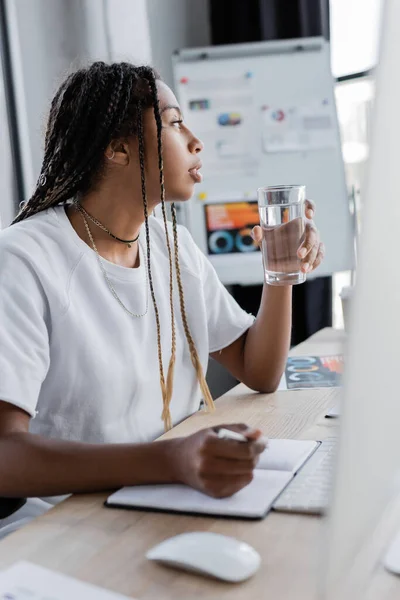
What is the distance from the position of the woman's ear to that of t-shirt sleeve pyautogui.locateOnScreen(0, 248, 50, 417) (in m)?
0.30

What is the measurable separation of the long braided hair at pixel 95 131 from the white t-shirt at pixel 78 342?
0.04 metres

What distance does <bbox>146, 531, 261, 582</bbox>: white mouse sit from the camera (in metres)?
0.65

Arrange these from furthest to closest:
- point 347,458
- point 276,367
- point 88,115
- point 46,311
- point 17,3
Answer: point 17,3 → point 276,367 → point 88,115 → point 46,311 → point 347,458

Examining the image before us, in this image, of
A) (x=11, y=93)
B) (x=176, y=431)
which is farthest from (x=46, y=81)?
(x=176, y=431)

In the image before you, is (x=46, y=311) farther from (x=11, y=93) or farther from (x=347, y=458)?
(x=11, y=93)

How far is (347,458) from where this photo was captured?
0.30 meters

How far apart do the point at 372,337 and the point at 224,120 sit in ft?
8.81

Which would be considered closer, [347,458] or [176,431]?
[347,458]

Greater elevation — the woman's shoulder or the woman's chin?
the woman's chin

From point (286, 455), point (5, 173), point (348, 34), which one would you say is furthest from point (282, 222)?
point (348, 34)

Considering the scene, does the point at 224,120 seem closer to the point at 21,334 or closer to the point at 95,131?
the point at 95,131

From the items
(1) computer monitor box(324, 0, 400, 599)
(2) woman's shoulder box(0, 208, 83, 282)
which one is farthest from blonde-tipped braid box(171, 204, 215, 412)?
(1) computer monitor box(324, 0, 400, 599)

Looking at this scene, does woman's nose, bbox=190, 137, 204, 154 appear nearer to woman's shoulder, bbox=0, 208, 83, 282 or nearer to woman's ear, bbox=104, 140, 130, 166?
woman's ear, bbox=104, 140, 130, 166

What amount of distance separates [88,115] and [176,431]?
61 cm
